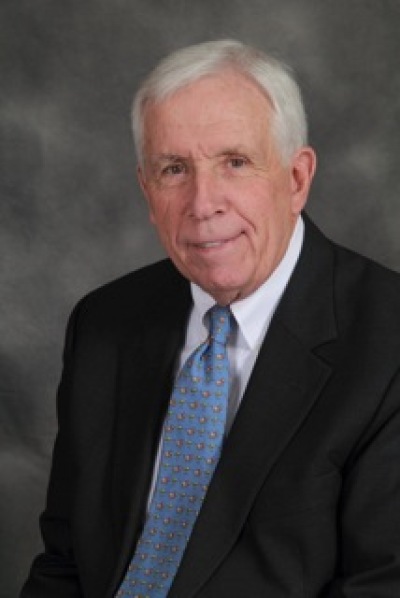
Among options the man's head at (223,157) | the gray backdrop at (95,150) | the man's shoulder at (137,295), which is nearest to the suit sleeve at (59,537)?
the man's shoulder at (137,295)

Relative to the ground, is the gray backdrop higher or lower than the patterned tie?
higher

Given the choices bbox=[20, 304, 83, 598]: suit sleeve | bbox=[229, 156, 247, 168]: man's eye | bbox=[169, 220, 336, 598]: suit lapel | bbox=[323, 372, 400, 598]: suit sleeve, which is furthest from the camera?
bbox=[20, 304, 83, 598]: suit sleeve

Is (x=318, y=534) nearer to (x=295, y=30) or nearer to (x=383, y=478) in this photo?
(x=383, y=478)

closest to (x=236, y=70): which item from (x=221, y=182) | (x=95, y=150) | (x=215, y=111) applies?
(x=215, y=111)

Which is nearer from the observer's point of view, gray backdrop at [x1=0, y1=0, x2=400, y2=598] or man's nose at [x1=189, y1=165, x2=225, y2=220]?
man's nose at [x1=189, y1=165, x2=225, y2=220]

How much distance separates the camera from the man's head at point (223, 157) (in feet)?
9.91

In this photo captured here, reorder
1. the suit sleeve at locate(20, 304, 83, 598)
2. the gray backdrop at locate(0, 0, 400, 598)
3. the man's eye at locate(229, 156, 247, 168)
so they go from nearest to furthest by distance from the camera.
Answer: the man's eye at locate(229, 156, 247, 168)
the suit sleeve at locate(20, 304, 83, 598)
the gray backdrop at locate(0, 0, 400, 598)

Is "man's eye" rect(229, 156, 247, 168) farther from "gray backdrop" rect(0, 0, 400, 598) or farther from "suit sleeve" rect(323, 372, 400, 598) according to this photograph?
"gray backdrop" rect(0, 0, 400, 598)

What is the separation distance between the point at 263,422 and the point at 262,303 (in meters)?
0.31

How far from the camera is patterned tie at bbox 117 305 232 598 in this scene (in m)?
3.08

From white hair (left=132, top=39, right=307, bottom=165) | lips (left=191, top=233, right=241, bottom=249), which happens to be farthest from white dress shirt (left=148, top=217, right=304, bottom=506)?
white hair (left=132, top=39, right=307, bottom=165)

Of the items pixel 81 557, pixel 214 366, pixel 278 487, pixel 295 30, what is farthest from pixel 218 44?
pixel 295 30

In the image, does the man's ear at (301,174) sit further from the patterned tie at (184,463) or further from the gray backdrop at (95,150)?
the gray backdrop at (95,150)

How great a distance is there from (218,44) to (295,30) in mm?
1736
